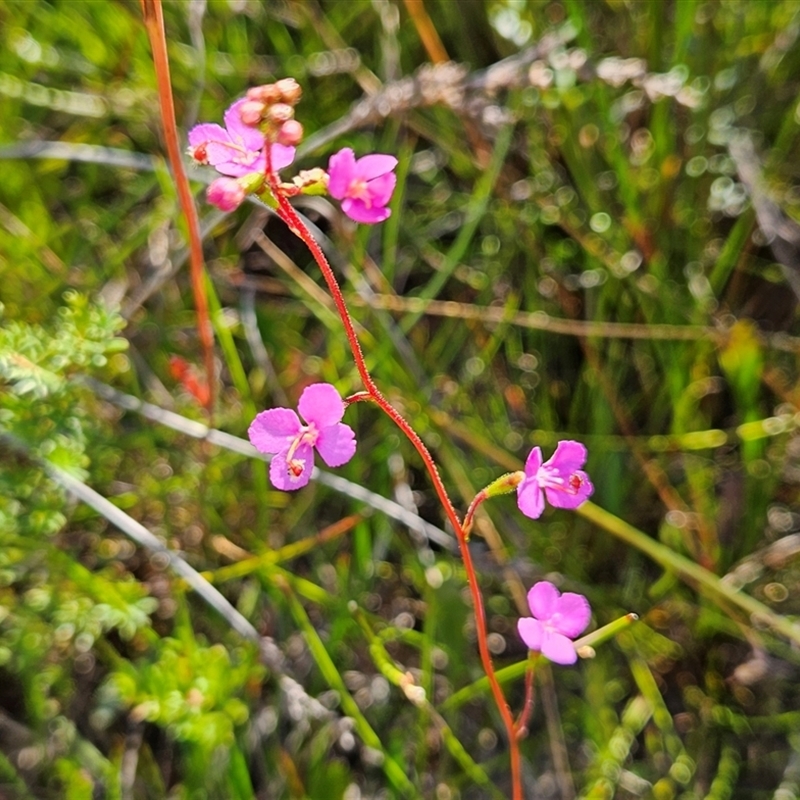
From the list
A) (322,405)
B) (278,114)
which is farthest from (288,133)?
(322,405)

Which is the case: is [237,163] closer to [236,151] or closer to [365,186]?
[236,151]

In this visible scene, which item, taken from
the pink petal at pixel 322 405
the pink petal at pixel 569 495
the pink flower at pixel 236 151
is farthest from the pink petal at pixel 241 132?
the pink petal at pixel 569 495

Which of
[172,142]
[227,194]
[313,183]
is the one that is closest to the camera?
[227,194]

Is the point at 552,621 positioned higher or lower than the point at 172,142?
lower

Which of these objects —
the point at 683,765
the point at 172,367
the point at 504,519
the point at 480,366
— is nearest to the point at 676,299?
the point at 480,366

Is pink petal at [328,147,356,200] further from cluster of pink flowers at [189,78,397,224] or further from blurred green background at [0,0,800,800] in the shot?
blurred green background at [0,0,800,800]

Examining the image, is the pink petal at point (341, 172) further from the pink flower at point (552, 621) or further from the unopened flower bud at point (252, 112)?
the pink flower at point (552, 621)

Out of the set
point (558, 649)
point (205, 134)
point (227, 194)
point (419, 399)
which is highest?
point (205, 134)

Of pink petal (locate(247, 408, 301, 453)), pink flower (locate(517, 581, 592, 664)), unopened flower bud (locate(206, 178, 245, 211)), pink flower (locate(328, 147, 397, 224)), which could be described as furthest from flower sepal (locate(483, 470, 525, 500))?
unopened flower bud (locate(206, 178, 245, 211))
